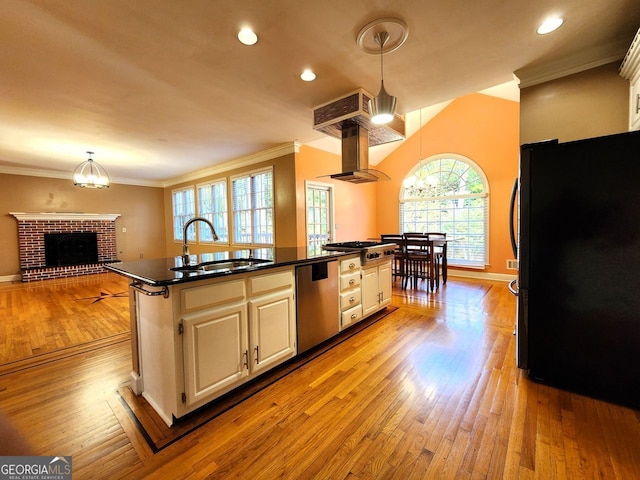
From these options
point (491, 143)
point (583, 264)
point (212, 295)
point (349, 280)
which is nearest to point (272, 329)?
point (212, 295)

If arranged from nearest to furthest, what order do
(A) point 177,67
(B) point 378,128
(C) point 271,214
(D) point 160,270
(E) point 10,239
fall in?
(D) point 160,270 → (A) point 177,67 → (B) point 378,128 → (C) point 271,214 → (E) point 10,239

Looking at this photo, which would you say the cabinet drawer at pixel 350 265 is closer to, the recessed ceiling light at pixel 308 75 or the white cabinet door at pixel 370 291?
the white cabinet door at pixel 370 291

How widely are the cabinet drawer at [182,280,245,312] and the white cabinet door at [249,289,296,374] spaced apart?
0.50ft

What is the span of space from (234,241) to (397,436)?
541cm

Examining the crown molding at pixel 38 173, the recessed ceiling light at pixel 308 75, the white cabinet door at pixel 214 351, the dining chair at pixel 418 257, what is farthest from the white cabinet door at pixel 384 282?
the crown molding at pixel 38 173

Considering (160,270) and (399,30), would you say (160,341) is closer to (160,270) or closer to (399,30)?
(160,270)

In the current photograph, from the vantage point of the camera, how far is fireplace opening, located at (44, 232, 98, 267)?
629cm

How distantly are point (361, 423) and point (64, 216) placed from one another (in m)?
8.20

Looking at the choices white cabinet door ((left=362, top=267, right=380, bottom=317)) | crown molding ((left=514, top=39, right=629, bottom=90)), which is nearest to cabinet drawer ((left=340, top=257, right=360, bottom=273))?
white cabinet door ((left=362, top=267, right=380, bottom=317))

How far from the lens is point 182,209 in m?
7.63

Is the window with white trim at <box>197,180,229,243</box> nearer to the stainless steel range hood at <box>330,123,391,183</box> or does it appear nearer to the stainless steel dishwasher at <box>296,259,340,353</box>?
the stainless steel range hood at <box>330,123,391,183</box>

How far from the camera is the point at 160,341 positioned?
5.22 ft

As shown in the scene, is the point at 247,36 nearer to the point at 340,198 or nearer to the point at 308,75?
the point at 308,75

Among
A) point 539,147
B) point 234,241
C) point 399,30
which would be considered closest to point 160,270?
point 399,30
